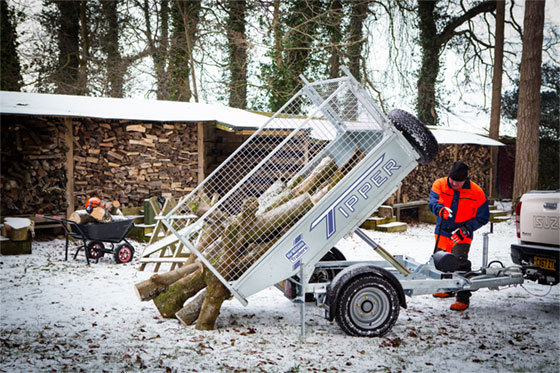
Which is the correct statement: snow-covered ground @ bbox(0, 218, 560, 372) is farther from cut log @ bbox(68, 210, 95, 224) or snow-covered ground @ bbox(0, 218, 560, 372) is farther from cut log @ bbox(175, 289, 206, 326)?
cut log @ bbox(68, 210, 95, 224)

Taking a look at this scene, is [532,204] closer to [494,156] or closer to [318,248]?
[318,248]

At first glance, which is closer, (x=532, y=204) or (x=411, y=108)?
(x=532, y=204)

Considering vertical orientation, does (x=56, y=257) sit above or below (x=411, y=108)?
below

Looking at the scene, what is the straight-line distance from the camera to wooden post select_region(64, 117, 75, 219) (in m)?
10.5

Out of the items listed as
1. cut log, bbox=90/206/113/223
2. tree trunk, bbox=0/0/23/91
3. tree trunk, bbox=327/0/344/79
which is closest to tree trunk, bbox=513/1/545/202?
tree trunk, bbox=327/0/344/79

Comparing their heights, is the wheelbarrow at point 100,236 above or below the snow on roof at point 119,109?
below

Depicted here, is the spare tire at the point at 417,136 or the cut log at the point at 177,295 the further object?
the cut log at the point at 177,295

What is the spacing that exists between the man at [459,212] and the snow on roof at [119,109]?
18.1ft

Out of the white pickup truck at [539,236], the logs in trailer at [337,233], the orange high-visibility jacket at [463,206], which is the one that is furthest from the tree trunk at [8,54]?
the white pickup truck at [539,236]

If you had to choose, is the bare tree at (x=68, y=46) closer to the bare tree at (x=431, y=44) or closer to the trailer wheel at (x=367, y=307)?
the bare tree at (x=431, y=44)

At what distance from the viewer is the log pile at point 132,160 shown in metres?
10.9

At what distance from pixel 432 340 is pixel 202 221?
8.19ft

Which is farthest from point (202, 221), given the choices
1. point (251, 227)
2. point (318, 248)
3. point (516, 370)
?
point (516, 370)

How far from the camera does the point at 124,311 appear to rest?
221 inches
